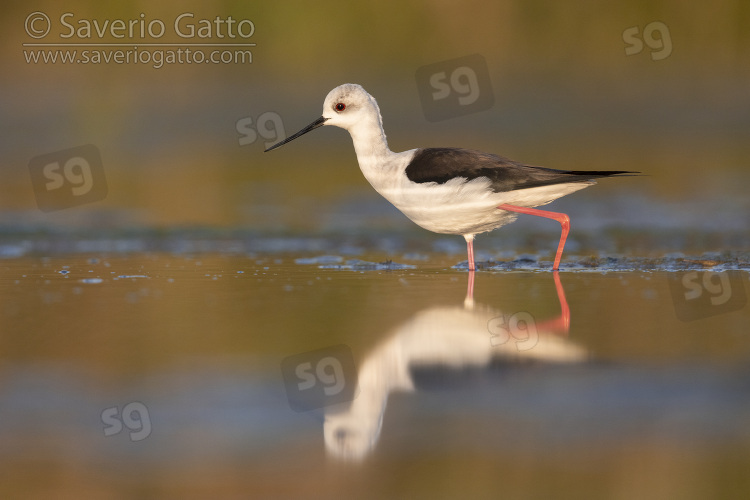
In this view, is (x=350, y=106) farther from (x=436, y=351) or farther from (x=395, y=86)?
(x=395, y=86)

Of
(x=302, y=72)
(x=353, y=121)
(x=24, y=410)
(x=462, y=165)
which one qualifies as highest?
(x=302, y=72)

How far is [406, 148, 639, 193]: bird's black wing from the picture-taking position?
727cm

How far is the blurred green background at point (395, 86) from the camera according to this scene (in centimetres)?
1622

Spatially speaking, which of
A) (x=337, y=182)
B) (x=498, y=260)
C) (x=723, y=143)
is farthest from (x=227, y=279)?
(x=723, y=143)

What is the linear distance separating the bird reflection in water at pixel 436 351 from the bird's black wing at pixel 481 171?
3.95 ft

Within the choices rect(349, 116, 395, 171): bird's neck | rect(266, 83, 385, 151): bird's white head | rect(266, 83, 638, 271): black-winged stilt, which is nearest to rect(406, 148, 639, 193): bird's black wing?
rect(266, 83, 638, 271): black-winged stilt

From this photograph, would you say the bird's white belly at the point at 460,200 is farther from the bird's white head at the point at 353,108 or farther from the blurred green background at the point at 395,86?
the blurred green background at the point at 395,86

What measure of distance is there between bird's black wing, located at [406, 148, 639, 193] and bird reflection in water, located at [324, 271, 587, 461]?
1203mm

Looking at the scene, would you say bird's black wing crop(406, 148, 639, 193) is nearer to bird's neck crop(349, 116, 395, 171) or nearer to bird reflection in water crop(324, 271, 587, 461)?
bird's neck crop(349, 116, 395, 171)

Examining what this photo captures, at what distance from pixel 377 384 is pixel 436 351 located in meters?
0.56

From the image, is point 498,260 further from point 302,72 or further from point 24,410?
point 302,72

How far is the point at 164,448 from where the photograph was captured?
387 cm

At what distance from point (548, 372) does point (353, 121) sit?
3625 mm

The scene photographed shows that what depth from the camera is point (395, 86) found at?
18844 millimetres
